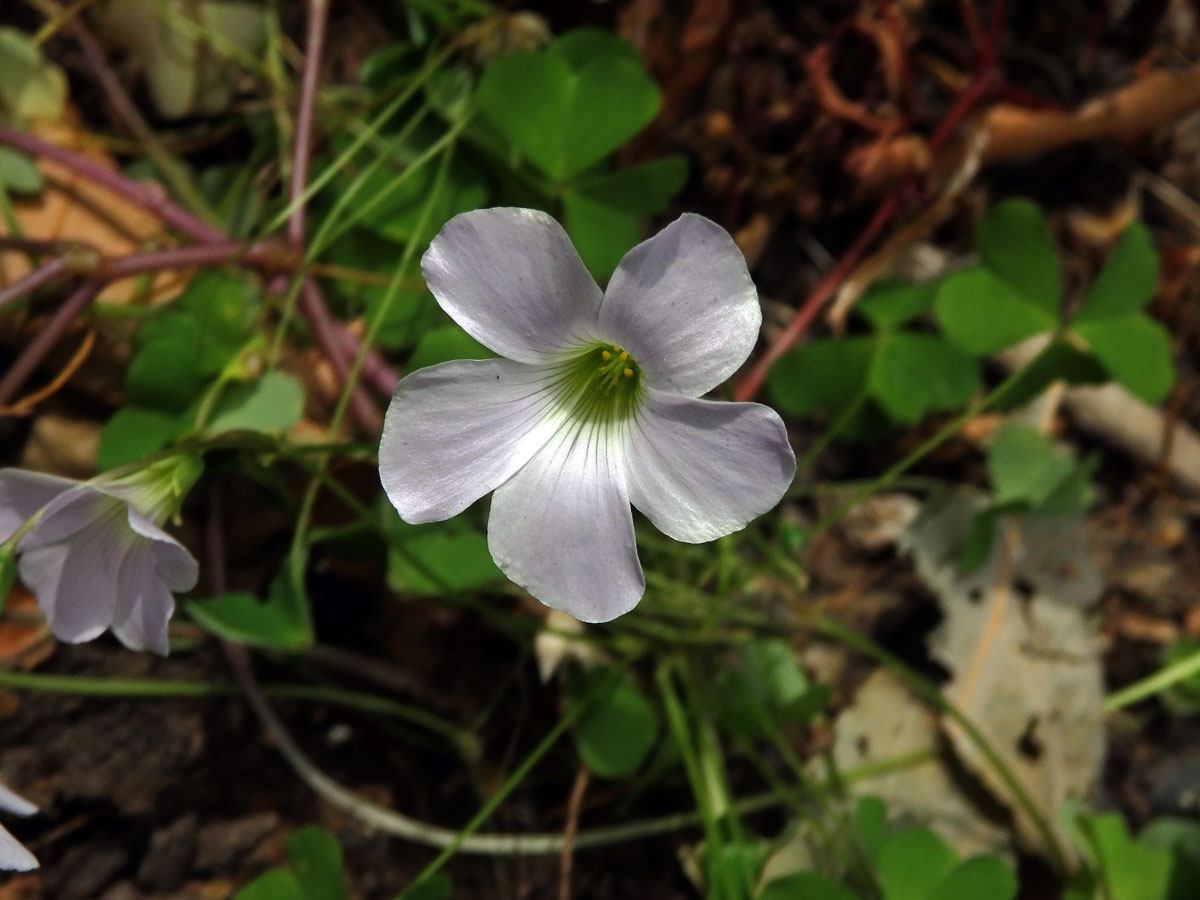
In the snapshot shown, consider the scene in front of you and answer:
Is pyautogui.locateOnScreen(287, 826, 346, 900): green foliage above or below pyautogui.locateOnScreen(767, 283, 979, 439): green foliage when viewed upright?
below

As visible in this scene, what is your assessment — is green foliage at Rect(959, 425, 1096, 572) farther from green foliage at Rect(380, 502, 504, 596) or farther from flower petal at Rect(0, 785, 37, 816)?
flower petal at Rect(0, 785, 37, 816)

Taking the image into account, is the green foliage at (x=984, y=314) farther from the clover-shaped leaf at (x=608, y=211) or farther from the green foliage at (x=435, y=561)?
the green foliage at (x=435, y=561)

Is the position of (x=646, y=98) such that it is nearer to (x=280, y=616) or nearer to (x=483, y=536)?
(x=483, y=536)

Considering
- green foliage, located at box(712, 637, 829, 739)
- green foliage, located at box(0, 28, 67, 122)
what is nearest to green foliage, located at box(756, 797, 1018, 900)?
green foliage, located at box(712, 637, 829, 739)

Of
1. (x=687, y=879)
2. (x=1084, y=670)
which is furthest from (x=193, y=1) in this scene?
(x=1084, y=670)

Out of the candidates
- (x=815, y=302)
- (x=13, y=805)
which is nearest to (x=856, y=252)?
(x=815, y=302)

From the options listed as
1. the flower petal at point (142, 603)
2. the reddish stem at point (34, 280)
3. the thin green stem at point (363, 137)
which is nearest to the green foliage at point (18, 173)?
the reddish stem at point (34, 280)

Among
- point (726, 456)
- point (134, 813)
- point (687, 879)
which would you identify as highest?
point (726, 456)

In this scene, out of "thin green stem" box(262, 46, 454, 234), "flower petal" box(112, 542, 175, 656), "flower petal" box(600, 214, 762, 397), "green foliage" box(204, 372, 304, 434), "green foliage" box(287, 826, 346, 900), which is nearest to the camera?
"flower petal" box(600, 214, 762, 397)
